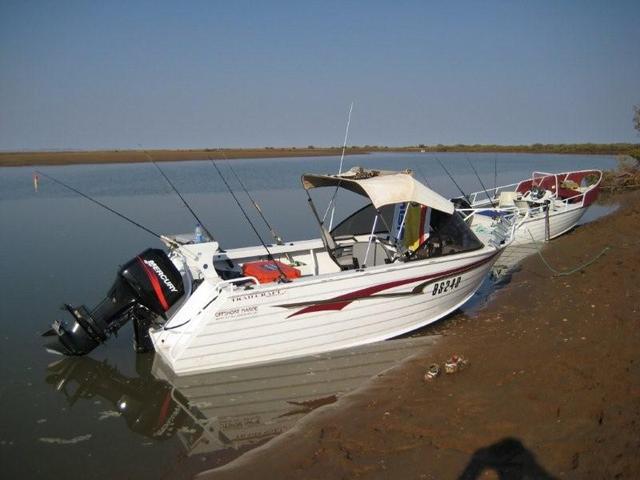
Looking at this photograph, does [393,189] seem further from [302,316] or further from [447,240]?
[302,316]

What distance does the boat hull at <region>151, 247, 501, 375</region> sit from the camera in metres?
6.44

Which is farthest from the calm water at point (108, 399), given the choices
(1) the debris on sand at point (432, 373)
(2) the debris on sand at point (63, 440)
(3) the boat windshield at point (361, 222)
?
(3) the boat windshield at point (361, 222)

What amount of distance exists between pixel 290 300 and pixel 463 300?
3425mm

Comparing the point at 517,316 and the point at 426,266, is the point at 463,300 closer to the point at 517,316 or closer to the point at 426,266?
the point at 517,316

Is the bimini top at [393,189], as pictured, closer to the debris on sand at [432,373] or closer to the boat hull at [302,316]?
the boat hull at [302,316]

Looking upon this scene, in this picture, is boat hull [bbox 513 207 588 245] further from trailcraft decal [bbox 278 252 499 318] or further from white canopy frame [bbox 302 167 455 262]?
white canopy frame [bbox 302 167 455 262]

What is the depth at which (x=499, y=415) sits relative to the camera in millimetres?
4914

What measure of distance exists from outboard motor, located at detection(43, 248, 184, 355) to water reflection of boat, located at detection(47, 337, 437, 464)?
1.91 feet

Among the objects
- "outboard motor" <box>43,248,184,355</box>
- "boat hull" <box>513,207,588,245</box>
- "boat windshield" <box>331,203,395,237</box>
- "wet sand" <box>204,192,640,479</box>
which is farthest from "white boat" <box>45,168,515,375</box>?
"boat hull" <box>513,207,588,245</box>

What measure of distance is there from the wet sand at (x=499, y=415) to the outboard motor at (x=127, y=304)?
254cm

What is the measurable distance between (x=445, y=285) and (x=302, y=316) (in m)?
2.45

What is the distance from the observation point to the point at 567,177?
1798cm

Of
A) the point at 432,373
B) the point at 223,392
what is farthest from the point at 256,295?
the point at 432,373

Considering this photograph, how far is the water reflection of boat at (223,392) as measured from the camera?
18.2ft
